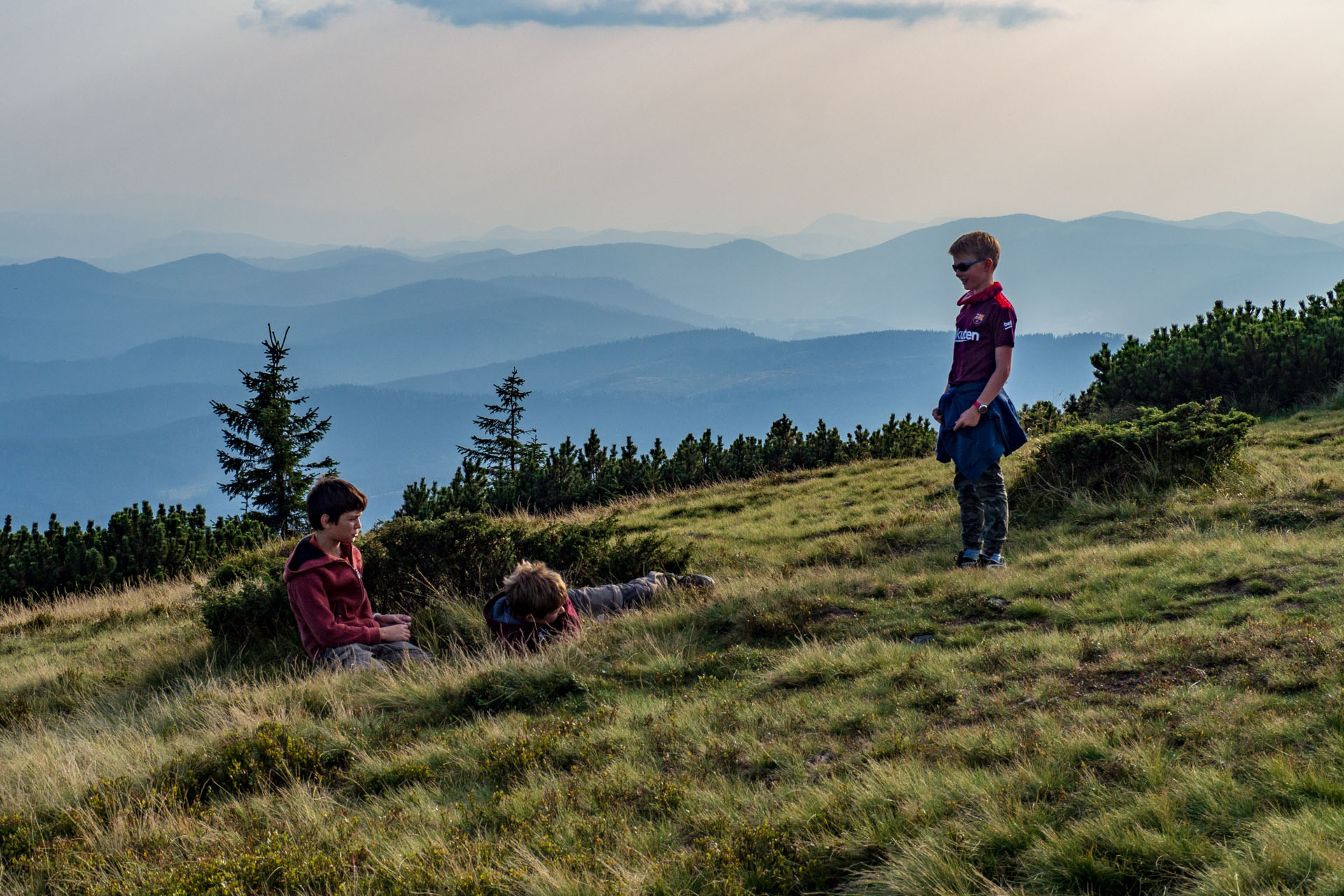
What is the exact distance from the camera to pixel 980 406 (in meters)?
7.13

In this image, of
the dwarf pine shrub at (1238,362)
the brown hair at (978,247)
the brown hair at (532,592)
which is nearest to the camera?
the brown hair at (532,592)

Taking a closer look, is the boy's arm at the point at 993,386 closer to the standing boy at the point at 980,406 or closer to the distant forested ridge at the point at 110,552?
the standing boy at the point at 980,406

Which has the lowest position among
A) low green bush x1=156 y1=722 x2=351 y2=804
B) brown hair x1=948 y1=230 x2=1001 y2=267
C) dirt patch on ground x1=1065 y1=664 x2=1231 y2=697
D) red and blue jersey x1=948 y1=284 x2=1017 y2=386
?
dirt patch on ground x1=1065 y1=664 x2=1231 y2=697

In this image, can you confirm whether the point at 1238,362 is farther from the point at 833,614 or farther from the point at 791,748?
the point at 791,748

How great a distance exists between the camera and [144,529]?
17938mm

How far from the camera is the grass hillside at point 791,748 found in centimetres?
318

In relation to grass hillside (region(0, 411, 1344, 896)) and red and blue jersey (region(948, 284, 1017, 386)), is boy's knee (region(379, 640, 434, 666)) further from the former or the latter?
red and blue jersey (region(948, 284, 1017, 386))

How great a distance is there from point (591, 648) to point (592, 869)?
3.11 meters

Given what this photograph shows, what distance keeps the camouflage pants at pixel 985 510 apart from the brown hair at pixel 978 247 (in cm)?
175

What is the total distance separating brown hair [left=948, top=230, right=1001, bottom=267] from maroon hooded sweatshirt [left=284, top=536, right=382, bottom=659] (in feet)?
17.6

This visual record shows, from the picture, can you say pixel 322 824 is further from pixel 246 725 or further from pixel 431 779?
pixel 246 725

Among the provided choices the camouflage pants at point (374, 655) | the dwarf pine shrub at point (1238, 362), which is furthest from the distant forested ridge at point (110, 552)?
the dwarf pine shrub at point (1238, 362)

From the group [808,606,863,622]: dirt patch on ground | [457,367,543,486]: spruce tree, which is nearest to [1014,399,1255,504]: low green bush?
[808,606,863,622]: dirt patch on ground

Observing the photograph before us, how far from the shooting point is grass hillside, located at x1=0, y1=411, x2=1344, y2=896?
3.18 metres
